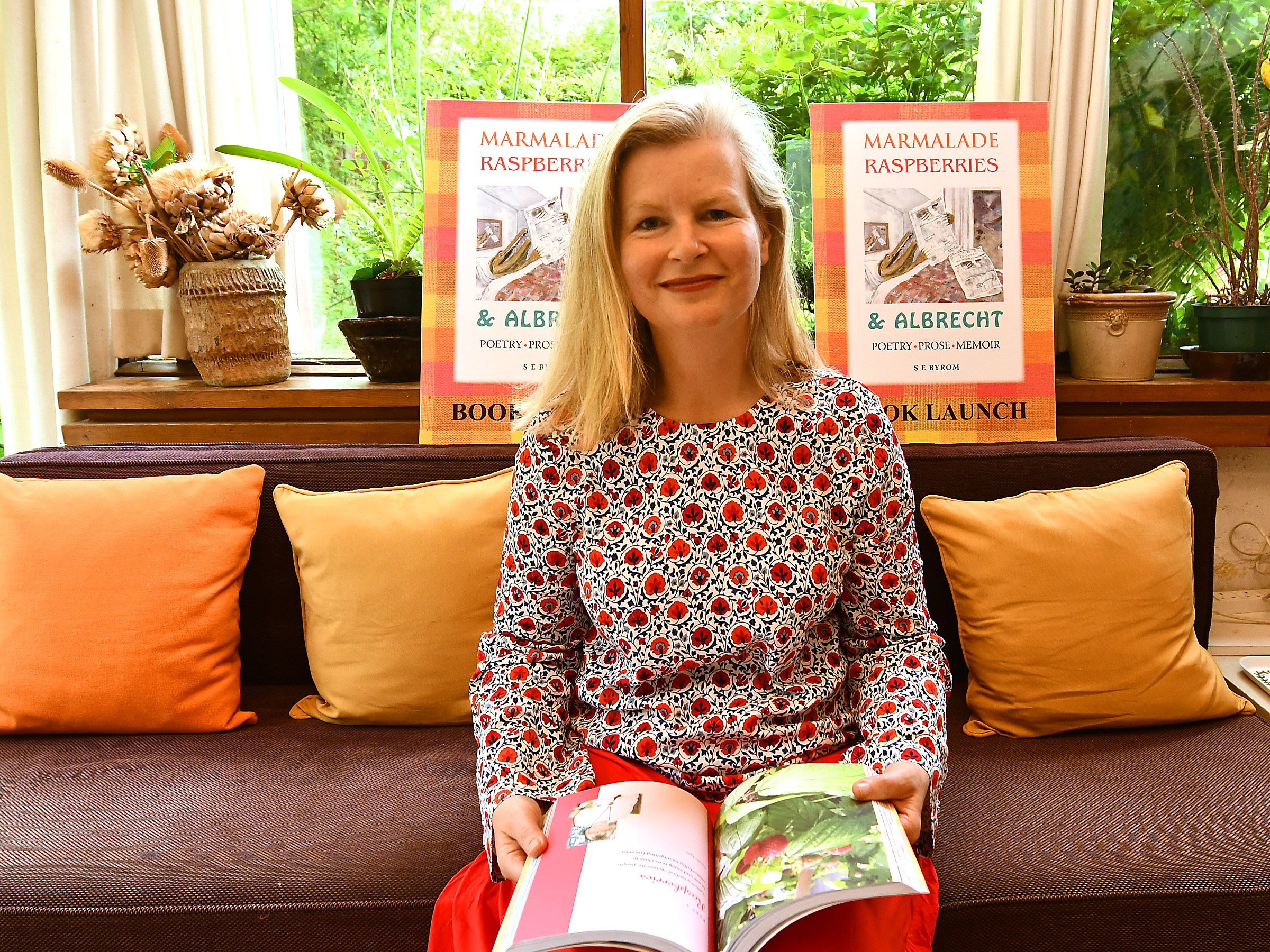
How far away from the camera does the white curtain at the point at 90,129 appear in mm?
1999

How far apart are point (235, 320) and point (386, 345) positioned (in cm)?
32

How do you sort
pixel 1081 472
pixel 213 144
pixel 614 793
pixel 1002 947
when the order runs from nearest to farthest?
pixel 614 793, pixel 1002 947, pixel 1081 472, pixel 213 144

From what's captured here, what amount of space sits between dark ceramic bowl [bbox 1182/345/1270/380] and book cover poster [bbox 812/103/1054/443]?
0.39 m

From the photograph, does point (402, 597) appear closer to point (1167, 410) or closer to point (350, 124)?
point (350, 124)

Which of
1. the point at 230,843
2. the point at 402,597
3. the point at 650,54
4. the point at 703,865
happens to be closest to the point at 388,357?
the point at 402,597

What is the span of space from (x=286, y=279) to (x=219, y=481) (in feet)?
2.60

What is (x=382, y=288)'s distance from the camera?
198 centimetres

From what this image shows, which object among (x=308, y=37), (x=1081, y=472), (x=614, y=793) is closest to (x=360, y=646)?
(x=614, y=793)

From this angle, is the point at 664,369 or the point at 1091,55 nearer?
the point at 664,369

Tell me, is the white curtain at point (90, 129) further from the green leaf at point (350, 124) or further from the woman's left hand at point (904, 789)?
the woman's left hand at point (904, 789)

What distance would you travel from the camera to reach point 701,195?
1091 millimetres

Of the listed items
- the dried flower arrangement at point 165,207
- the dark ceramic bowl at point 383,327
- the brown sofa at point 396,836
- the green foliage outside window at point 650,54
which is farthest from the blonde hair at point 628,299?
the dried flower arrangement at point 165,207

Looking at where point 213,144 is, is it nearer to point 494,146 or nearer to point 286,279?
point 286,279

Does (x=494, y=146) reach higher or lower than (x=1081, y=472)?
higher
